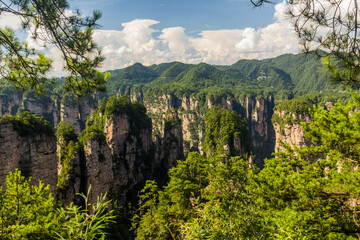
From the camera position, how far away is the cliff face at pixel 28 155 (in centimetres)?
1902

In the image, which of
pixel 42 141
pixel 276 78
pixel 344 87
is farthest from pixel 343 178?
pixel 276 78

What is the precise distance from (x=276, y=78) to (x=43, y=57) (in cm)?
20818

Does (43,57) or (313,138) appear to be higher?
(43,57)

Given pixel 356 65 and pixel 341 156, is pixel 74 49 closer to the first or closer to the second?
pixel 356 65

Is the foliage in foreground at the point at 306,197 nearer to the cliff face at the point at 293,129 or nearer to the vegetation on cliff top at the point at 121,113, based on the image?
the vegetation on cliff top at the point at 121,113

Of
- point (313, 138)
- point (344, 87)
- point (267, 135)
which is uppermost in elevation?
point (344, 87)

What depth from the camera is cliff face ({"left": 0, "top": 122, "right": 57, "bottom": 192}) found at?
1902 centimetres

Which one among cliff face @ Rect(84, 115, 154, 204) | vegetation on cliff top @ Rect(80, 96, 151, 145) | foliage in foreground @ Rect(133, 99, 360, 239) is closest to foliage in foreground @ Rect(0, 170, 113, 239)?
foliage in foreground @ Rect(133, 99, 360, 239)

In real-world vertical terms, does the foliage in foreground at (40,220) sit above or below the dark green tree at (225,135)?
above

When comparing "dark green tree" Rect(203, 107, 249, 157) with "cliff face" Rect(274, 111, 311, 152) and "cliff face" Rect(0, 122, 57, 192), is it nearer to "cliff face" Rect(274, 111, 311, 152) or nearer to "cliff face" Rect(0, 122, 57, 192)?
"cliff face" Rect(274, 111, 311, 152)

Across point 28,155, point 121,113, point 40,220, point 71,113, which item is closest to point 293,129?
point 121,113

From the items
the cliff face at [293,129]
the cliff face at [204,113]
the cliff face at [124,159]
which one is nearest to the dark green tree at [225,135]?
the cliff face at [293,129]

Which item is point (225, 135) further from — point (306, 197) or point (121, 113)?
point (306, 197)

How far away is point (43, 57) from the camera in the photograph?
719cm
